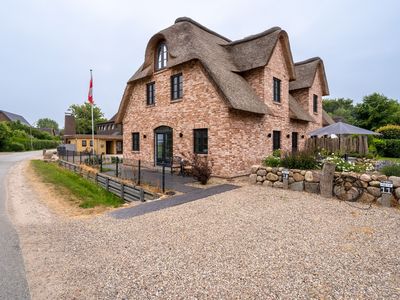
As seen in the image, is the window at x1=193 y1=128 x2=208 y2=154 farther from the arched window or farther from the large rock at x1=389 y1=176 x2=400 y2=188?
the large rock at x1=389 y1=176 x2=400 y2=188

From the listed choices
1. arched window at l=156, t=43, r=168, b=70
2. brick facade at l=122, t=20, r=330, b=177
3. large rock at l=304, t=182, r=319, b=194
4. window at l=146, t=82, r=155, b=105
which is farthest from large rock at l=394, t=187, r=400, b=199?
window at l=146, t=82, r=155, b=105

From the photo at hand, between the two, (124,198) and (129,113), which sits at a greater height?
(129,113)

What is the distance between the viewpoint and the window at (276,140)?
530 inches

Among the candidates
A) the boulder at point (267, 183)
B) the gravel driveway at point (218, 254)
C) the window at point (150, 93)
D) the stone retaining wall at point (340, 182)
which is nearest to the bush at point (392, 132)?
the stone retaining wall at point (340, 182)

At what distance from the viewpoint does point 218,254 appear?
364 centimetres

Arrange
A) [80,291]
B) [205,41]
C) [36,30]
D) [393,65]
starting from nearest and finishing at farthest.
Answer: [80,291], [205,41], [36,30], [393,65]

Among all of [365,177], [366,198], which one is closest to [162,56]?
[365,177]

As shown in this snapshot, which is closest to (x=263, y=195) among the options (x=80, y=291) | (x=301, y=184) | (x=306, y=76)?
(x=301, y=184)

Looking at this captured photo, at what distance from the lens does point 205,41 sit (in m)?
13.5

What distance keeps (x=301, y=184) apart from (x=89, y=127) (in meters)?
60.2

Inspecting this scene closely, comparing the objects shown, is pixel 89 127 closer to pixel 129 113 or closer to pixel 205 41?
pixel 129 113

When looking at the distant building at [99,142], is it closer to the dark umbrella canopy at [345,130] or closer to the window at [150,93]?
the window at [150,93]

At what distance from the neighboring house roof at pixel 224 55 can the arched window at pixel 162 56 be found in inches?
13.7

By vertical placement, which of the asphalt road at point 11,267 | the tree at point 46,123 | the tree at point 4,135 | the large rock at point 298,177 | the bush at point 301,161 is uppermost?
the tree at point 46,123
